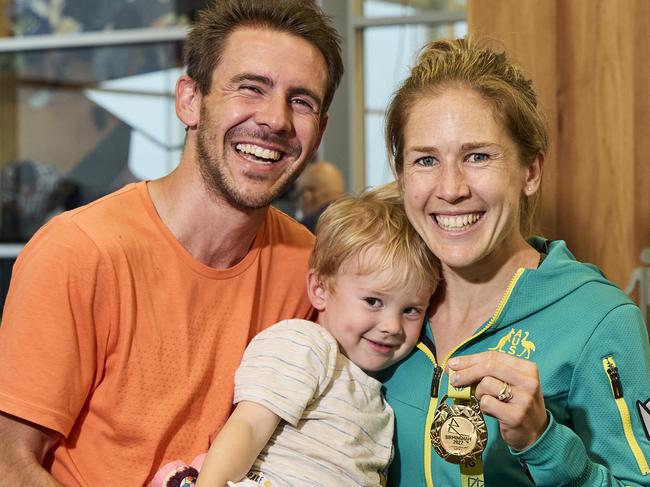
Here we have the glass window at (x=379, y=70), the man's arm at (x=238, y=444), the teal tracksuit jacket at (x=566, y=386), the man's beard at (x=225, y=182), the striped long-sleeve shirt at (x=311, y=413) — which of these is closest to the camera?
the teal tracksuit jacket at (x=566, y=386)

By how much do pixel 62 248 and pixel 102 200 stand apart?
0.21 m

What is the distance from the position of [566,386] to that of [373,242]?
0.50m

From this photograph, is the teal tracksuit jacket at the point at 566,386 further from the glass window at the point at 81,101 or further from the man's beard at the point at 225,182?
the glass window at the point at 81,101

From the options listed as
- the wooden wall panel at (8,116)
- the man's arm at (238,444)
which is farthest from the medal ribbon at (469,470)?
the wooden wall panel at (8,116)

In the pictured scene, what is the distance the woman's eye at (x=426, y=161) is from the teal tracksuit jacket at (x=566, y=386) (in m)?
0.28

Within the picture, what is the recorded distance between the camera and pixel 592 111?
233cm

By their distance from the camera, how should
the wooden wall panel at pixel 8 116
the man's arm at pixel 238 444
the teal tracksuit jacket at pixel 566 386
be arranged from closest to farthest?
the teal tracksuit jacket at pixel 566 386 < the man's arm at pixel 238 444 < the wooden wall panel at pixel 8 116

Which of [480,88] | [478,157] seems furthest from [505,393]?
[480,88]

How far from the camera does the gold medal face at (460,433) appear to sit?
5.58 feet

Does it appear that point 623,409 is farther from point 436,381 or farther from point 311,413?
point 311,413

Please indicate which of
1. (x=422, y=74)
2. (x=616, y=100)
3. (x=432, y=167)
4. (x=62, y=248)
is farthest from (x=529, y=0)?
(x=62, y=248)

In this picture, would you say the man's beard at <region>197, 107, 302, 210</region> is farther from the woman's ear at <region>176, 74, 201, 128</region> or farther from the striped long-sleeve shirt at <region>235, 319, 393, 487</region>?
the striped long-sleeve shirt at <region>235, 319, 393, 487</region>

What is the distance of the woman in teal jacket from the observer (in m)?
1.64

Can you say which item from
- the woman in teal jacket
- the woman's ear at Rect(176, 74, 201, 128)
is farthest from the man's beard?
the woman in teal jacket
